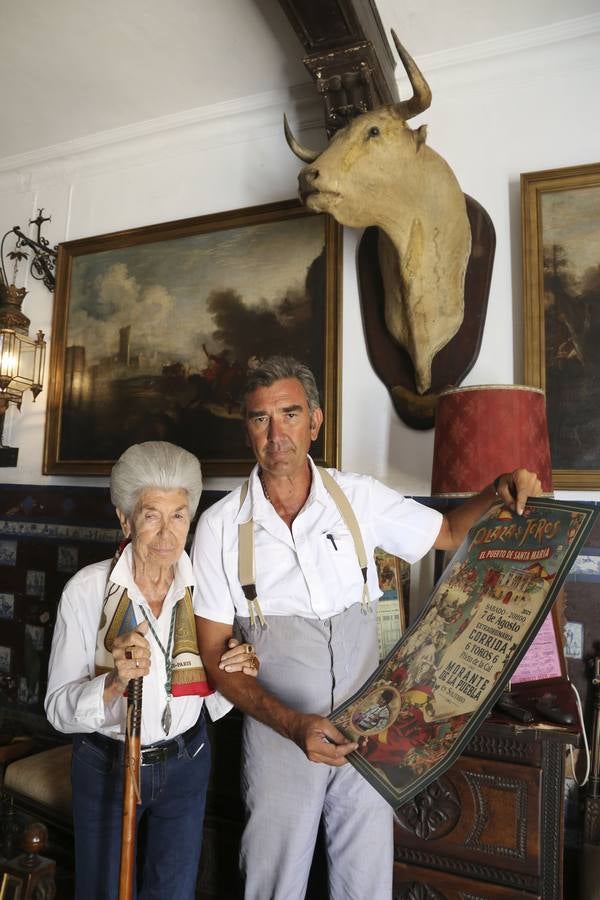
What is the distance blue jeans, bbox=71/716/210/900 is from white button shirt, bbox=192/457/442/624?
1.44 ft

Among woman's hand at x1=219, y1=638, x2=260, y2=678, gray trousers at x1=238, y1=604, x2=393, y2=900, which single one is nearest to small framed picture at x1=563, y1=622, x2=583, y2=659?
gray trousers at x1=238, y1=604, x2=393, y2=900

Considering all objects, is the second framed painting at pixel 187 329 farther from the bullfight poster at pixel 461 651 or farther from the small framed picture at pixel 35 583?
the bullfight poster at pixel 461 651

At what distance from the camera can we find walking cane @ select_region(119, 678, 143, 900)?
155 centimetres

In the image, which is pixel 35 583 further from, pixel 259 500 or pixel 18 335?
pixel 259 500

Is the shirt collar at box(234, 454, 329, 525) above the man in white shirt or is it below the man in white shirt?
above

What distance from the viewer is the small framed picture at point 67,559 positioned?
3518mm

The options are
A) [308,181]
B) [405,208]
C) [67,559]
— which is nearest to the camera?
[308,181]

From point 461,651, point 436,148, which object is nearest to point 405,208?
point 436,148

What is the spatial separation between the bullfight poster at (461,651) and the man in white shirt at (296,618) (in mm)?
224

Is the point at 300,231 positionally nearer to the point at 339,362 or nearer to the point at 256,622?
the point at 339,362

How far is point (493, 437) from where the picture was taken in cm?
212

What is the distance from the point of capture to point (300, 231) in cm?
315

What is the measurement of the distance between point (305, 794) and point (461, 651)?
708mm

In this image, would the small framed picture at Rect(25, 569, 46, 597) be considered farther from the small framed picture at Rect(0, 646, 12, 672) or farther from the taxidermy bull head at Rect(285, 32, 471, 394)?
the taxidermy bull head at Rect(285, 32, 471, 394)
